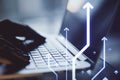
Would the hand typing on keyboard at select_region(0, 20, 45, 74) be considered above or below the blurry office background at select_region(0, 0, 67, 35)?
below

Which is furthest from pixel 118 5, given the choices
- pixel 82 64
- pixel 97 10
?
pixel 82 64

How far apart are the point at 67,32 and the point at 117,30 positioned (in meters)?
0.12

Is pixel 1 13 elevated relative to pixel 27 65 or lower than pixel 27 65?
elevated

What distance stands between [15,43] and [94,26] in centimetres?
19

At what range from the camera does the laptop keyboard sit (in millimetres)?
515

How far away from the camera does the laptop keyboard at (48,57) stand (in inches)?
20.3

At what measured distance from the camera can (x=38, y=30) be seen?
554 millimetres

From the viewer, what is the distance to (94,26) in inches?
20.0

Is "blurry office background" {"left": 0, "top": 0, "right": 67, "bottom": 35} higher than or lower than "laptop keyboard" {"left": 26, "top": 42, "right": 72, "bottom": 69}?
higher

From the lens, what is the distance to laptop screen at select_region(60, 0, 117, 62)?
1.60 feet

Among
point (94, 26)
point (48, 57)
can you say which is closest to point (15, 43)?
point (48, 57)

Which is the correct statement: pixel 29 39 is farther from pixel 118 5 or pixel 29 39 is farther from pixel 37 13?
pixel 118 5

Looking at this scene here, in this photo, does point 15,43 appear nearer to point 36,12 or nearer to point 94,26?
point 36,12

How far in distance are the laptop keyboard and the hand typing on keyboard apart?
1 cm
